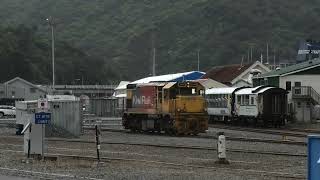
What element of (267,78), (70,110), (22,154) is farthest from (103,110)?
(22,154)

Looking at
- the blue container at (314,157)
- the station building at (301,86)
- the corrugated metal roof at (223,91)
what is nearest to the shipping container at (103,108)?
the corrugated metal roof at (223,91)

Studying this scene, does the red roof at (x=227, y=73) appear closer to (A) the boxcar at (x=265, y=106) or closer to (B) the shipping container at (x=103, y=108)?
(B) the shipping container at (x=103, y=108)

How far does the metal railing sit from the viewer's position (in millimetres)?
65000

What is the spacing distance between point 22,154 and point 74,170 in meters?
7.09

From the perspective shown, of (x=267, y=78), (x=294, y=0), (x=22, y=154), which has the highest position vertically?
(x=294, y=0)

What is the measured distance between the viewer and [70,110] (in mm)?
39531

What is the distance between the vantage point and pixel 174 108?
38094 mm

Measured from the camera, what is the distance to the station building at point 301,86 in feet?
208

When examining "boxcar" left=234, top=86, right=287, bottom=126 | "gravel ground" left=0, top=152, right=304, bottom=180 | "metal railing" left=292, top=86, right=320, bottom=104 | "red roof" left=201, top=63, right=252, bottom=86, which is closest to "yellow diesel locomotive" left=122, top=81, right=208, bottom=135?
"boxcar" left=234, top=86, right=287, bottom=126

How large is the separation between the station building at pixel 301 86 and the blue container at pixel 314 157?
55247 millimetres

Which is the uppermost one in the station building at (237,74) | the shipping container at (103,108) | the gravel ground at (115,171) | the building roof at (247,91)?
the station building at (237,74)

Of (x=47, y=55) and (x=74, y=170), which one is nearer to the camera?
(x=74, y=170)

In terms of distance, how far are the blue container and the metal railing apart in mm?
58233

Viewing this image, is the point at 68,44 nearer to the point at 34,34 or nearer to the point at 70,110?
the point at 34,34
